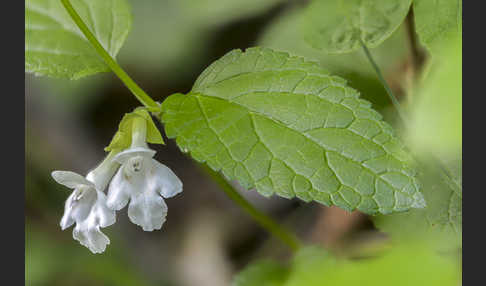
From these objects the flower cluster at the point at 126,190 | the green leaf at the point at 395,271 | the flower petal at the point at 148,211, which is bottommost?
the flower petal at the point at 148,211

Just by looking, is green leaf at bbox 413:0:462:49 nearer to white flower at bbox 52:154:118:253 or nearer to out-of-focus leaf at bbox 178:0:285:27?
white flower at bbox 52:154:118:253

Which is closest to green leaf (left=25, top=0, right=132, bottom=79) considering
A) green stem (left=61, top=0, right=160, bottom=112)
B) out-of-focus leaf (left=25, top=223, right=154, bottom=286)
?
green stem (left=61, top=0, right=160, bottom=112)

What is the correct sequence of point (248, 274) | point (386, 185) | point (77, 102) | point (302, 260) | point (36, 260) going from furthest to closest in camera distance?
point (77, 102) → point (36, 260) → point (248, 274) → point (302, 260) → point (386, 185)

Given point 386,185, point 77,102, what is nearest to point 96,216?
point 386,185

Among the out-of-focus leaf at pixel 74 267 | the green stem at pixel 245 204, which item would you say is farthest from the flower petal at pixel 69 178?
the out-of-focus leaf at pixel 74 267

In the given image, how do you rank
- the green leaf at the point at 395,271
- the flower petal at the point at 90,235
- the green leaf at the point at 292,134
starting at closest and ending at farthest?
the green leaf at the point at 395,271 < the green leaf at the point at 292,134 < the flower petal at the point at 90,235

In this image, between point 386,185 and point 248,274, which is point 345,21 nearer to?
point 386,185

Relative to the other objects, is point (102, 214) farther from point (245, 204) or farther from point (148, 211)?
point (245, 204)

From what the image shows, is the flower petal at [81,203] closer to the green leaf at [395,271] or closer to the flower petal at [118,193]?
the flower petal at [118,193]
